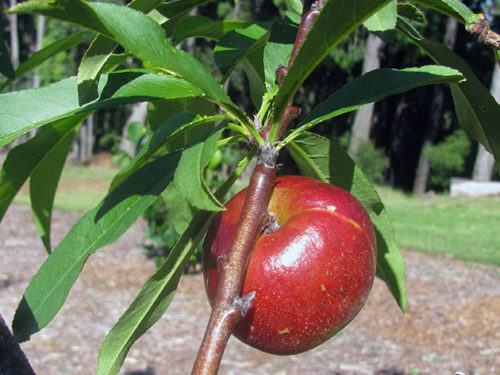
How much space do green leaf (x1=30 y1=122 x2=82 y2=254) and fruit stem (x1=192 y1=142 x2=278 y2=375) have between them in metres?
0.27

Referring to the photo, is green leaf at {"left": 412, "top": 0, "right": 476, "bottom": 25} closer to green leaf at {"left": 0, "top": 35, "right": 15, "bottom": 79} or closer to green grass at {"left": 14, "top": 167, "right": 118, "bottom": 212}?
green leaf at {"left": 0, "top": 35, "right": 15, "bottom": 79}

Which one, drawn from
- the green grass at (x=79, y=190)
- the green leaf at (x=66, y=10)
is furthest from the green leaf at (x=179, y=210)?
the green grass at (x=79, y=190)

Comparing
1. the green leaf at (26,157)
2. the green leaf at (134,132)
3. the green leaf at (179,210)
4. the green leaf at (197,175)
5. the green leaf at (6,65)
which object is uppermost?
the green leaf at (6,65)

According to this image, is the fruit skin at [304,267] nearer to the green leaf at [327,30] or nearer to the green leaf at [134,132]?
the green leaf at [327,30]

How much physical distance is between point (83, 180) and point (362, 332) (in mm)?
11437

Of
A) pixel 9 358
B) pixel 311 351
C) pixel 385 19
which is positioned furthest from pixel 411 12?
pixel 311 351

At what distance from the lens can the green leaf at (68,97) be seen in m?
0.54

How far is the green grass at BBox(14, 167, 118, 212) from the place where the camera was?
1068cm

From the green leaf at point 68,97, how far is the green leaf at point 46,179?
0.07 m

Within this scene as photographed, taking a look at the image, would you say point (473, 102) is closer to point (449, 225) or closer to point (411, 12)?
point (411, 12)

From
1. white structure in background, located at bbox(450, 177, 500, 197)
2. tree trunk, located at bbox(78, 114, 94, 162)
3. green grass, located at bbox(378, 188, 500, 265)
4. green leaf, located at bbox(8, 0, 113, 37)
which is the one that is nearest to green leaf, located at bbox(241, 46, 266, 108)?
green leaf, located at bbox(8, 0, 113, 37)

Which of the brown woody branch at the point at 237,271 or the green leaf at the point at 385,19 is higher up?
the green leaf at the point at 385,19

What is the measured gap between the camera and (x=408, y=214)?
34.6 ft

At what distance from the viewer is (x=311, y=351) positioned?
166 inches
